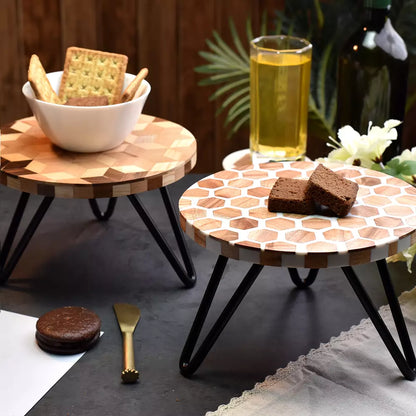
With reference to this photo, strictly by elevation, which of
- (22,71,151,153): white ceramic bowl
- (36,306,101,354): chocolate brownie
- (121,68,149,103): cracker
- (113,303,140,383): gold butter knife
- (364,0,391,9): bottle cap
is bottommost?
(113,303,140,383): gold butter knife

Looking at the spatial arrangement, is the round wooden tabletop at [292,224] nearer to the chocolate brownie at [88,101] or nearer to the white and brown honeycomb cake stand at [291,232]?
the white and brown honeycomb cake stand at [291,232]

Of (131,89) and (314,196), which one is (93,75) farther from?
(314,196)

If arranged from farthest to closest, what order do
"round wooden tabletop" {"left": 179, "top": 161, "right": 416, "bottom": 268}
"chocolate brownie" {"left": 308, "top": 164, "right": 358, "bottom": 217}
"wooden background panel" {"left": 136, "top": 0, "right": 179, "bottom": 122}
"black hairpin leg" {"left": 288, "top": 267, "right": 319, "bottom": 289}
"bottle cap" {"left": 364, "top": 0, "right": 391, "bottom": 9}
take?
"wooden background panel" {"left": 136, "top": 0, "right": 179, "bottom": 122} → "bottle cap" {"left": 364, "top": 0, "right": 391, "bottom": 9} → "black hairpin leg" {"left": 288, "top": 267, "right": 319, "bottom": 289} → "chocolate brownie" {"left": 308, "top": 164, "right": 358, "bottom": 217} → "round wooden tabletop" {"left": 179, "top": 161, "right": 416, "bottom": 268}

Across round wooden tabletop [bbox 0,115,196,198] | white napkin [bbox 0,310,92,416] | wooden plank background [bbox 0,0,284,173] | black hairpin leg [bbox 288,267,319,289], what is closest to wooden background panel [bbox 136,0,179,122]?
wooden plank background [bbox 0,0,284,173]

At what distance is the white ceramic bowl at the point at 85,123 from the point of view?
1.61 m

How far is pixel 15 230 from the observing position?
1.74 m

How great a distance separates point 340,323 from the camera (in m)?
1.60

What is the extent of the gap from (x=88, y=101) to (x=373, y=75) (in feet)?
2.37

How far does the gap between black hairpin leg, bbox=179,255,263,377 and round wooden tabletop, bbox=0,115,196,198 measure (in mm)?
285

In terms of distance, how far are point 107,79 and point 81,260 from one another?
1.34ft

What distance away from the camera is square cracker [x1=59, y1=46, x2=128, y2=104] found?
1.79m

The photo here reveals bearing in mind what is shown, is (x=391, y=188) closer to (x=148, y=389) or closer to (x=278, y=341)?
(x=278, y=341)

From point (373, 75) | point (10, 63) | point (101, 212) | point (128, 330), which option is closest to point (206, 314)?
point (128, 330)

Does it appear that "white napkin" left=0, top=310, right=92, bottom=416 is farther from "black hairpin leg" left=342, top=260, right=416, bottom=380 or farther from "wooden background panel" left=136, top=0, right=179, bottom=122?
"wooden background panel" left=136, top=0, right=179, bottom=122
